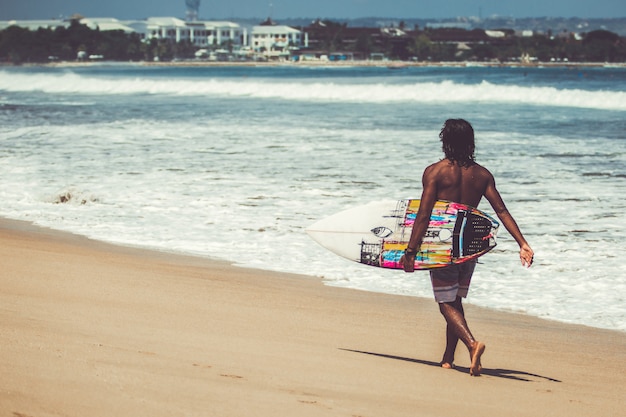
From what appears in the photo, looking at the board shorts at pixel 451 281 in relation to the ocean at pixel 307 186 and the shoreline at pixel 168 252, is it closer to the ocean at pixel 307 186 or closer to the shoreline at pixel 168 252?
the shoreline at pixel 168 252

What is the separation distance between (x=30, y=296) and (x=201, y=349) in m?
1.37

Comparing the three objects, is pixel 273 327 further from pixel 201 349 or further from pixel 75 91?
pixel 75 91

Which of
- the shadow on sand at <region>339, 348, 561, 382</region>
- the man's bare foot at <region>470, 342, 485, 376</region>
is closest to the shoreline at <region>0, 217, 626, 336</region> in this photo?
the shadow on sand at <region>339, 348, 561, 382</region>

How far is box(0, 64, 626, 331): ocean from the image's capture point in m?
6.96

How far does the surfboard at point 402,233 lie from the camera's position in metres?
4.35

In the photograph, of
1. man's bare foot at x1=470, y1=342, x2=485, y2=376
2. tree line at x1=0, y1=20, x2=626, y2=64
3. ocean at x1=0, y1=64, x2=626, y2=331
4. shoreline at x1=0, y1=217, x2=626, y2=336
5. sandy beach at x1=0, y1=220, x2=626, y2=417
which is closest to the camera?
sandy beach at x1=0, y1=220, x2=626, y2=417

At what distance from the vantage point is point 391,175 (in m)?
13.0

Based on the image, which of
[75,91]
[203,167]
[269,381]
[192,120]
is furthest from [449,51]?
[269,381]

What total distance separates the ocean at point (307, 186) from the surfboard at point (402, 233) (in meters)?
1.64

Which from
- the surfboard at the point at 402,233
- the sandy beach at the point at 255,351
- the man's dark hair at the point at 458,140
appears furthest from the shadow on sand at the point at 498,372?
the man's dark hair at the point at 458,140

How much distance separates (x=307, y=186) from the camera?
465 inches

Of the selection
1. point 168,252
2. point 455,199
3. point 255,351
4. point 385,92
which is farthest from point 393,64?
point 255,351

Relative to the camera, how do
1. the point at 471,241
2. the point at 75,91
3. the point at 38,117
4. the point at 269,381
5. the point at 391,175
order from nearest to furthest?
the point at 269,381 < the point at 471,241 < the point at 391,175 < the point at 38,117 < the point at 75,91

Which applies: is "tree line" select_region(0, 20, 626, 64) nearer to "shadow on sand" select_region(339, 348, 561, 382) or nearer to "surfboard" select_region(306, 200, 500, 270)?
"surfboard" select_region(306, 200, 500, 270)
